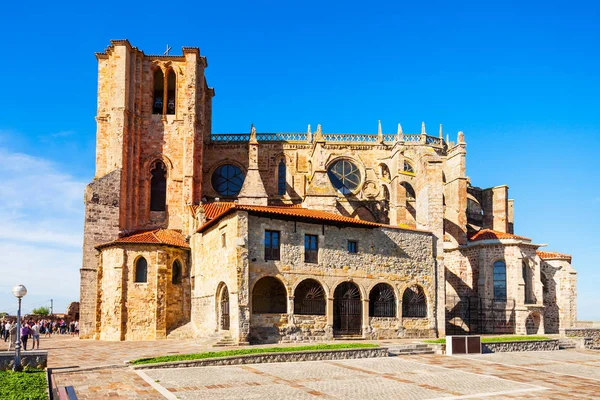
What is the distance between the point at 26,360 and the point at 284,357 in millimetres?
8767

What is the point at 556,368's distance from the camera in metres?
22.1

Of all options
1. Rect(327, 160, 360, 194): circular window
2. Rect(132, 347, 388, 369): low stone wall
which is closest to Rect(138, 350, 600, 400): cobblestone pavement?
Rect(132, 347, 388, 369): low stone wall

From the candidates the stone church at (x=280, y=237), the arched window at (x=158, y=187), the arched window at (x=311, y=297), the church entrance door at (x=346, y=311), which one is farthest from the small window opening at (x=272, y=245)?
the arched window at (x=158, y=187)

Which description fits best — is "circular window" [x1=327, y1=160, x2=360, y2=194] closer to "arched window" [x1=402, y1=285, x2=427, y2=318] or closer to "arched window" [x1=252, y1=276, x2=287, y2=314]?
"arched window" [x1=402, y1=285, x2=427, y2=318]

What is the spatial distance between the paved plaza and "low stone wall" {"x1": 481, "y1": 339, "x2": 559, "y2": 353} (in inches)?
137

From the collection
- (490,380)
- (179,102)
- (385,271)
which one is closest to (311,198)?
(385,271)

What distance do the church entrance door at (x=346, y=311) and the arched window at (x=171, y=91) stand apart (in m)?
21.0

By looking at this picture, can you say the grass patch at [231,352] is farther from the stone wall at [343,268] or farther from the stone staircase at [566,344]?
the stone staircase at [566,344]

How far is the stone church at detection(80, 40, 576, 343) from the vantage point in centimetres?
2898

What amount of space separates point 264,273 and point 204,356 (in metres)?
7.57

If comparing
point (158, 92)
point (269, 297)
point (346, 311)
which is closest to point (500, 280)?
point (346, 311)

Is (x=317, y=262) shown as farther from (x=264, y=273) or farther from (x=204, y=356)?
(x=204, y=356)

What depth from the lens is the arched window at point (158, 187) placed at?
137 ft

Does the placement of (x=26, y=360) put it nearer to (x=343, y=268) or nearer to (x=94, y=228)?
(x=343, y=268)
